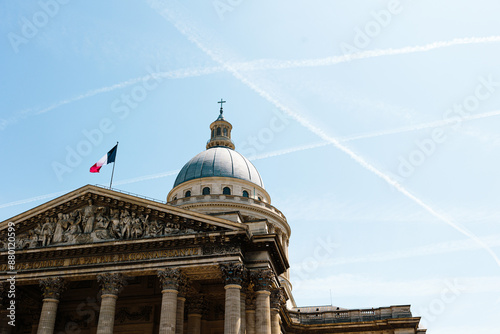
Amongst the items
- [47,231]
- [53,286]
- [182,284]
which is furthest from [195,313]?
[47,231]

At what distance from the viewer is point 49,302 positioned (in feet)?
104

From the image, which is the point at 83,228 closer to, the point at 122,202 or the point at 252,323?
the point at 122,202

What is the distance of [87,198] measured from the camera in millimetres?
34750

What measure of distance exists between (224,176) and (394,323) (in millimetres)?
28662

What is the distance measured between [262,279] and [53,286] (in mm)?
13947

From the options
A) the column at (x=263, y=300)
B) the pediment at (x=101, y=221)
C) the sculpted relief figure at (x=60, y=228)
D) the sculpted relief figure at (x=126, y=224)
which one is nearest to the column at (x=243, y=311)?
the column at (x=263, y=300)

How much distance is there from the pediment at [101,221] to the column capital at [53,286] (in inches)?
95.6

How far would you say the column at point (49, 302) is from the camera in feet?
101

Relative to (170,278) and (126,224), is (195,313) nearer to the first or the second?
(170,278)

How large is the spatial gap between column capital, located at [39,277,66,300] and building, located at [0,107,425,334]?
67 mm

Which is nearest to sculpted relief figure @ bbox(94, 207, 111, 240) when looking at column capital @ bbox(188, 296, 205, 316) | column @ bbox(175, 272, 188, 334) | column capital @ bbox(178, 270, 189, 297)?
column capital @ bbox(178, 270, 189, 297)

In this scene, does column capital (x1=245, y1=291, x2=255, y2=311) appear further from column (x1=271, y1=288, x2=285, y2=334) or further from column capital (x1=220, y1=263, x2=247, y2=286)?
column capital (x1=220, y1=263, x2=247, y2=286)

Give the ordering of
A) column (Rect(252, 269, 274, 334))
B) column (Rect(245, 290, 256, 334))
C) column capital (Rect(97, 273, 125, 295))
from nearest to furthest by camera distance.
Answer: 1. column (Rect(252, 269, 274, 334))
2. column capital (Rect(97, 273, 125, 295))
3. column (Rect(245, 290, 256, 334))

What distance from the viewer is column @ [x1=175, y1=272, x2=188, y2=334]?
30.2 meters
